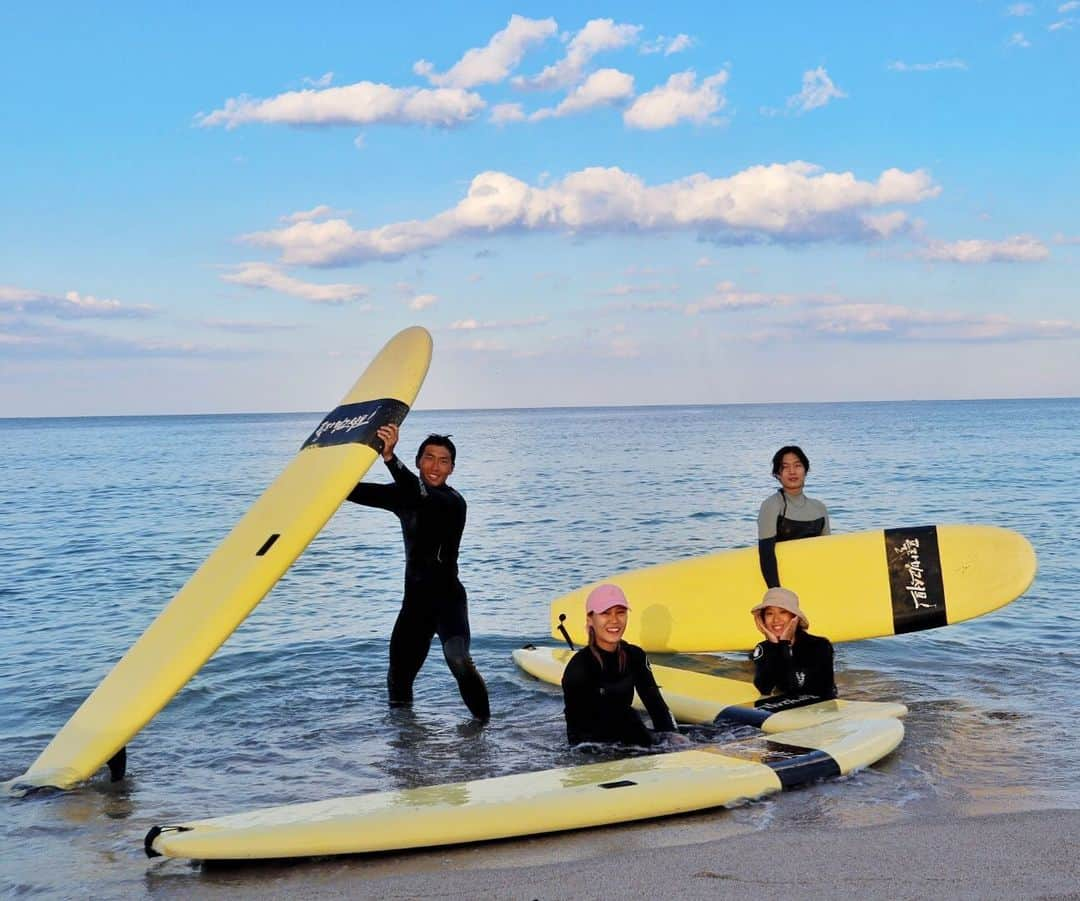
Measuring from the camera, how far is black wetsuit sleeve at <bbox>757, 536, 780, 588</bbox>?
767cm

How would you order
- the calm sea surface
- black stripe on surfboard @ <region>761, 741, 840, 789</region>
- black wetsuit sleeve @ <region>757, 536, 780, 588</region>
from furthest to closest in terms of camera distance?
black wetsuit sleeve @ <region>757, 536, 780, 588</region> → black stripe on surfboard @ <region>761, 741, 840, 789</region> → the calm sea surface

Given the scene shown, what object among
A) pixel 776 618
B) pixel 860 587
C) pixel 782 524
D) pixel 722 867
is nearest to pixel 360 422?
pixel 776 618

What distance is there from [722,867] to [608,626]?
4.93 feet

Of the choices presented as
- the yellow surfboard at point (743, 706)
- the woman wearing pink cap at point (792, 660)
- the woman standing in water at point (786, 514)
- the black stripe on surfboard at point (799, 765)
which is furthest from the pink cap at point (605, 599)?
the woman standing in water at point (786, 514)

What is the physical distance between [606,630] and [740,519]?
14559 millimetres

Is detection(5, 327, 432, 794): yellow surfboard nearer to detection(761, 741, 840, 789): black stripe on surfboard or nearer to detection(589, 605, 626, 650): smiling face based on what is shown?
detection(589, 605, 626, 650): smiling face

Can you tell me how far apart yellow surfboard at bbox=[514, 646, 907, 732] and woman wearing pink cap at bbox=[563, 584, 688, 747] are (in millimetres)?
583

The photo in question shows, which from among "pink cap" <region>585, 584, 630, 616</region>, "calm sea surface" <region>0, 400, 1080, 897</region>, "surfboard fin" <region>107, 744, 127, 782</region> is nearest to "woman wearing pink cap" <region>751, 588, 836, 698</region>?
"calm sea surface" <region>0, 400, 1080, 897</region>

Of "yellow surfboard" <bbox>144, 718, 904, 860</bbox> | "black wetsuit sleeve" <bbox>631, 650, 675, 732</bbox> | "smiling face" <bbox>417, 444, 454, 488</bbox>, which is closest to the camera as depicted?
"yellow surfboard" <bbox>144, 718, 904, 860</bbox>

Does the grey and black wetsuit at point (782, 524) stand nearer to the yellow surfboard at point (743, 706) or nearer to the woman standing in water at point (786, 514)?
the woman standing in water at point (786, 514)

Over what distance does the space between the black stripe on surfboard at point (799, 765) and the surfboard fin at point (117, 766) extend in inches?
120

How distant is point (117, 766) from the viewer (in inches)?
220

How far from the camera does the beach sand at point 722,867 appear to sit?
11.9 ft

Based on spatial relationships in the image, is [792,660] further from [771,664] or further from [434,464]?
[434,464]
